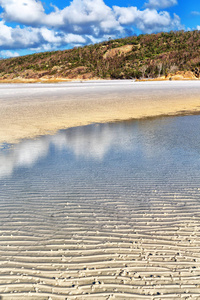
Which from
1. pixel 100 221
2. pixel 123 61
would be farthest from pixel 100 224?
pixel 123 61

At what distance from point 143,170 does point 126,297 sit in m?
3.89

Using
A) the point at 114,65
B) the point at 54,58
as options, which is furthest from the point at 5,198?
the point at 54,58

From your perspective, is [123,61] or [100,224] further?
[123,61]

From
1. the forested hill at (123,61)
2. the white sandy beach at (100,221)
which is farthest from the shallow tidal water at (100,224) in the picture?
the forested hill at (123,61)

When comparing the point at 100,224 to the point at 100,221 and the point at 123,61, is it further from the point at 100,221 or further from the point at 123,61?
the point at 123,61

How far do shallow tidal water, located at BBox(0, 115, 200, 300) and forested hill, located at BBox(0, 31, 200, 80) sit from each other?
201ft

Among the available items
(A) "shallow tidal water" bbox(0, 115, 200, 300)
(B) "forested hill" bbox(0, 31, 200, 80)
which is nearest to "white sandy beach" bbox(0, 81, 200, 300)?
(A) "shallow tidal water" bbox(0, 115, 200, 300)

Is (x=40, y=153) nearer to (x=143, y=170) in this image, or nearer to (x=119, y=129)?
(x=143, y=170)

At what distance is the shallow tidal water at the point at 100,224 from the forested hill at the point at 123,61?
61.3 m

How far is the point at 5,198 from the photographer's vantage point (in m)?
5.22

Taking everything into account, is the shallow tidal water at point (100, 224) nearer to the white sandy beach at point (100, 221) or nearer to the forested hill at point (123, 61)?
the white sandy beach at point (100, 221)

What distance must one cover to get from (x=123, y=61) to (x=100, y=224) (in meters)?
87.2

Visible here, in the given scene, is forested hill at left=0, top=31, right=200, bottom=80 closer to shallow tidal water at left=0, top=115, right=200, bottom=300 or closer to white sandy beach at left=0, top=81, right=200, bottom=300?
white sandy beach at left=0, top=81, right=200, bottom=300

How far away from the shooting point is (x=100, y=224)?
425 cm
